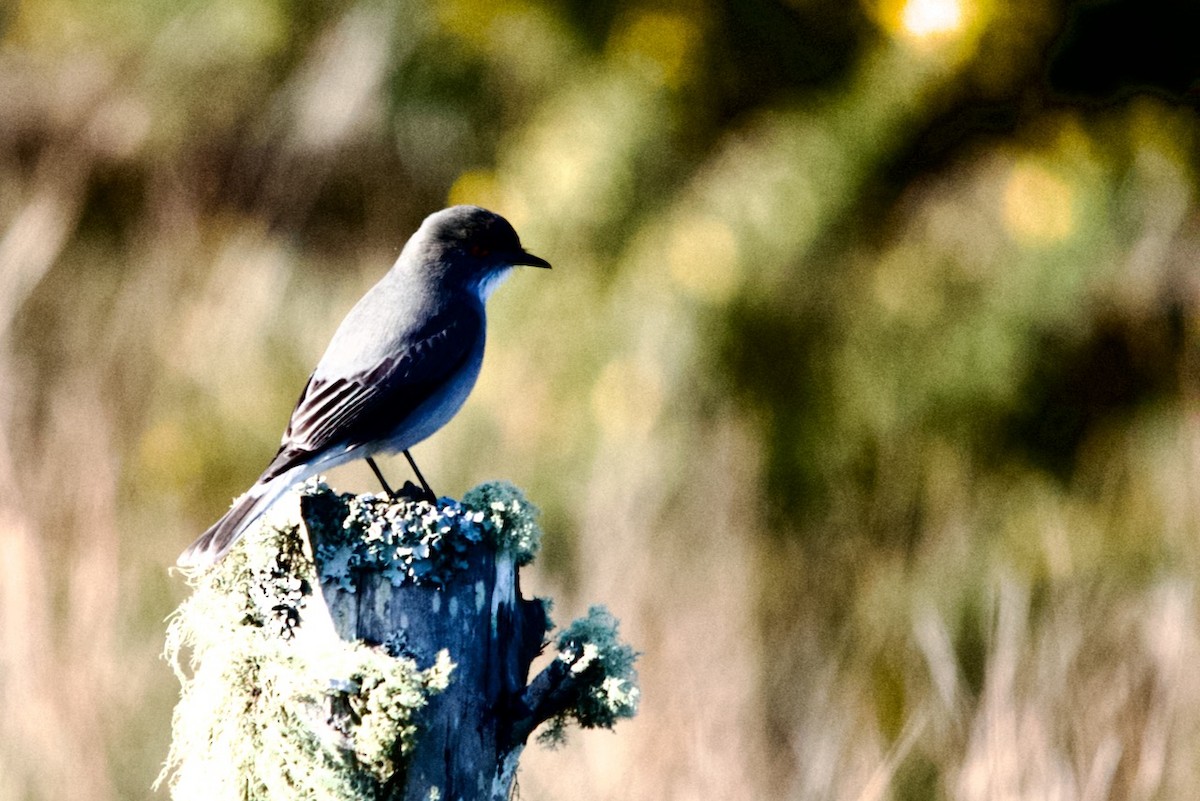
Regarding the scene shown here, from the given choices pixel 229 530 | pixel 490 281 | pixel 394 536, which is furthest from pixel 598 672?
pixel 490 281

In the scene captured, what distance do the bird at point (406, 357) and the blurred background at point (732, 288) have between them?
159cm

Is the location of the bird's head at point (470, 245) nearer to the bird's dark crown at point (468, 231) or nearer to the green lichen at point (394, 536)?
the bird's dark crown at point (468, 231)

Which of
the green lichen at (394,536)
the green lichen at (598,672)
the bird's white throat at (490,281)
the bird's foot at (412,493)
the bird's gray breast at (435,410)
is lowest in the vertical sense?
the green lichen at (598,672)

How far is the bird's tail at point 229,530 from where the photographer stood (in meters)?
2.20

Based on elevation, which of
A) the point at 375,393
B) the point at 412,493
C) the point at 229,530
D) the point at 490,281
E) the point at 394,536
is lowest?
the point at 394,536

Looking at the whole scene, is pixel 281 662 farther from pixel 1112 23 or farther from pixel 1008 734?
pixel 1112 23

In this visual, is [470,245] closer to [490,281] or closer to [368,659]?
[490,281]

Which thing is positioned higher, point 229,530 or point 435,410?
point 435,410

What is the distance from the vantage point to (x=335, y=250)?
773 centimetres

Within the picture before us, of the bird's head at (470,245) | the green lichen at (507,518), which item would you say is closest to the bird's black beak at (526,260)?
the bird's head at (470,245)

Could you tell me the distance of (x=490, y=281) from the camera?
3.59 m

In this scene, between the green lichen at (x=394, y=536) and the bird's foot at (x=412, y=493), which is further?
the bird's foot at (x=412, y=493)

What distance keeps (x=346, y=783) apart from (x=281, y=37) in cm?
578

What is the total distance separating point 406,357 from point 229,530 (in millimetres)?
863
